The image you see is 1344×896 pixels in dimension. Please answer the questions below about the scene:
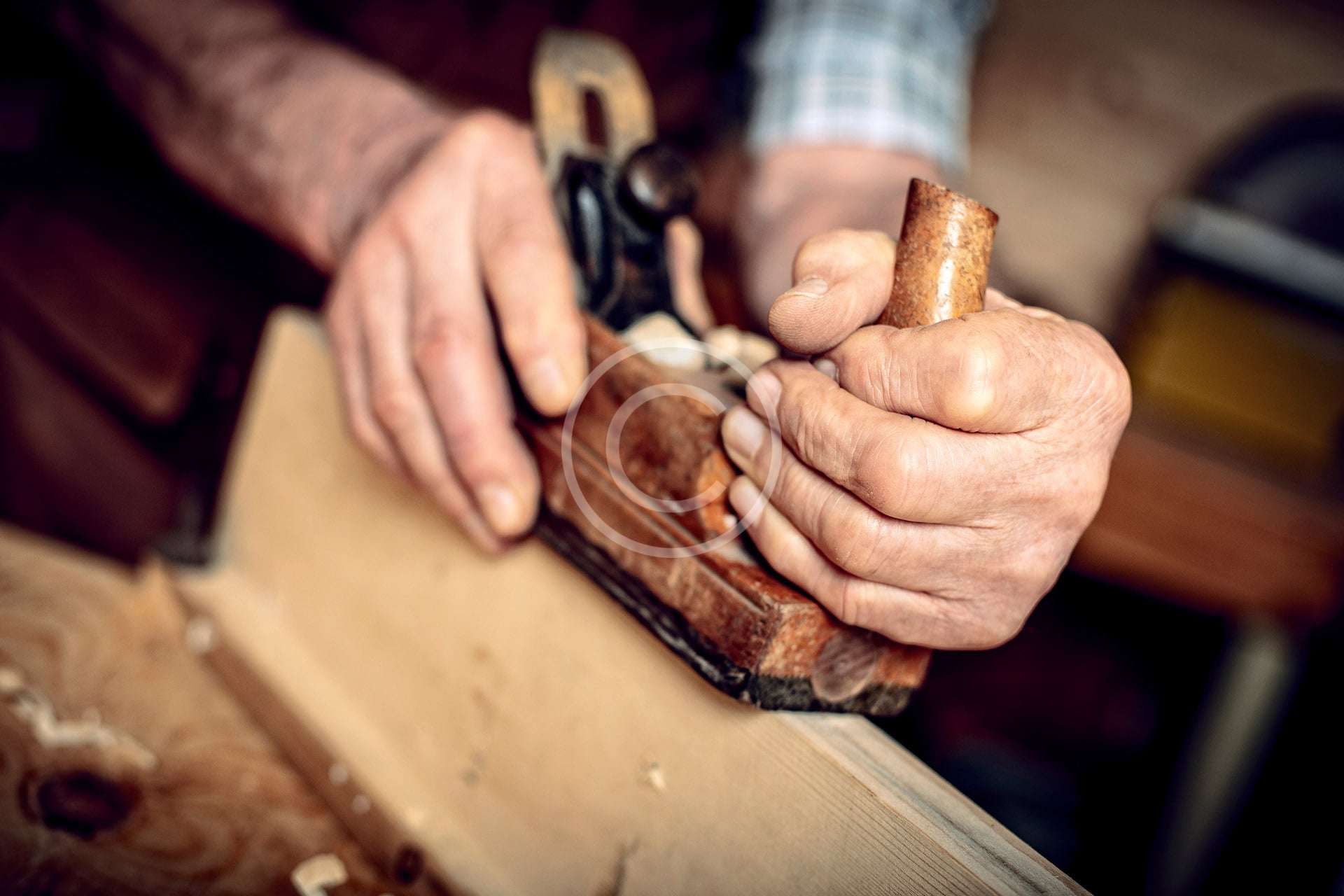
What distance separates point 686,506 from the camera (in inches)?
19.4

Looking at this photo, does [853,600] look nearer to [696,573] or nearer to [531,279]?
[696,573]

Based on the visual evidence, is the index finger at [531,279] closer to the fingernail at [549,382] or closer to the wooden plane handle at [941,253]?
the fingernail at [549,382]

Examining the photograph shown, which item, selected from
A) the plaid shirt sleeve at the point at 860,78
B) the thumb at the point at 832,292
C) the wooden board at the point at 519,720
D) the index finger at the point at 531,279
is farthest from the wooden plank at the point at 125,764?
the plaid shirt sleeve at the point at 860,78

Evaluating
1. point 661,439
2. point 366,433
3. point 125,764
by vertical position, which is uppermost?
point 661,439

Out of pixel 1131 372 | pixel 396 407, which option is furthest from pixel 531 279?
pixel 1131 372

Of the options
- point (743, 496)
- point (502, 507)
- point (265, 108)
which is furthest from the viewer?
point (265, 108)

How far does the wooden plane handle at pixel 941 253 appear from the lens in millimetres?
401

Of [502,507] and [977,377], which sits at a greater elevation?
Answer: [977,377]

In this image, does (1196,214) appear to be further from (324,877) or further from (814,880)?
(324,877)

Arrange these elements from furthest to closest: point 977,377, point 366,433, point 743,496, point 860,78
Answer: point 860,78 < point 366,433 < point 743,496 < point 977,377

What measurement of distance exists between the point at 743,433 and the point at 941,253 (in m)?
0.13

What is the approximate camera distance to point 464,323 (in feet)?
2.06

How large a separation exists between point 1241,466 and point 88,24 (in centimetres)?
177

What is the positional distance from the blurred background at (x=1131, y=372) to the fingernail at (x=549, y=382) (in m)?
0.49
